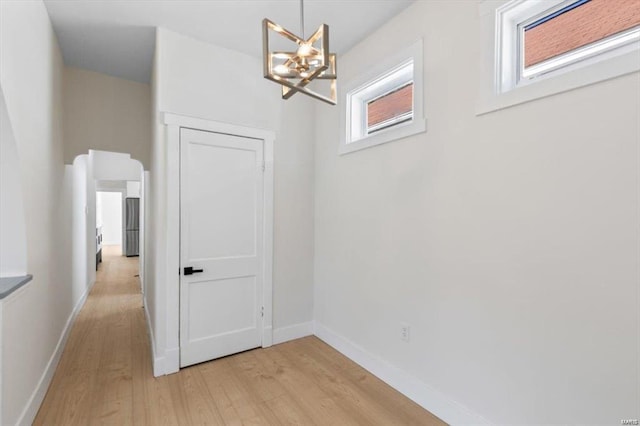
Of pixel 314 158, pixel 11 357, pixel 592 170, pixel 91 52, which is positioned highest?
pixel 91 52

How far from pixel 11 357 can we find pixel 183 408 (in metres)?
1.08

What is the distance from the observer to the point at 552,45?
170 centimetres

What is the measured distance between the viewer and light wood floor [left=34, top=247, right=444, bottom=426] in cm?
208

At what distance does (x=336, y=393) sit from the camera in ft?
7.80

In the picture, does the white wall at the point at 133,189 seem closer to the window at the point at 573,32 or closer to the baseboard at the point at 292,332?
the baseboard at the point at 292,332

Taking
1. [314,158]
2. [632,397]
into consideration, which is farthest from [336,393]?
[314,158]

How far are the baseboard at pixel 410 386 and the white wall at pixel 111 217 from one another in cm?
1241

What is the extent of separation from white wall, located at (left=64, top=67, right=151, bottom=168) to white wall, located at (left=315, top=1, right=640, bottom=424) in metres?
2.86

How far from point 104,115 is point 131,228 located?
7632 millimetres

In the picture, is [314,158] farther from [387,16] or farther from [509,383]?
[509,383]

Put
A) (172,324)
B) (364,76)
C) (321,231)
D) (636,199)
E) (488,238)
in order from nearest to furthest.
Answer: (636,199), (488,238), (172,324), (364,76), (321,231)

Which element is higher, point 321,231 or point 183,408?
point 321,231

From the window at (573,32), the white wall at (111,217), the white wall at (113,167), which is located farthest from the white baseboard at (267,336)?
the white wall at (111,217)

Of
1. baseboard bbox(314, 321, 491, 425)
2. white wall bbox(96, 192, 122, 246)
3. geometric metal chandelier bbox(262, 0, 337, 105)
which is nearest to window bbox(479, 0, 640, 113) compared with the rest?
geometric metal chandelier bbox(262, 0, 337, 105)
